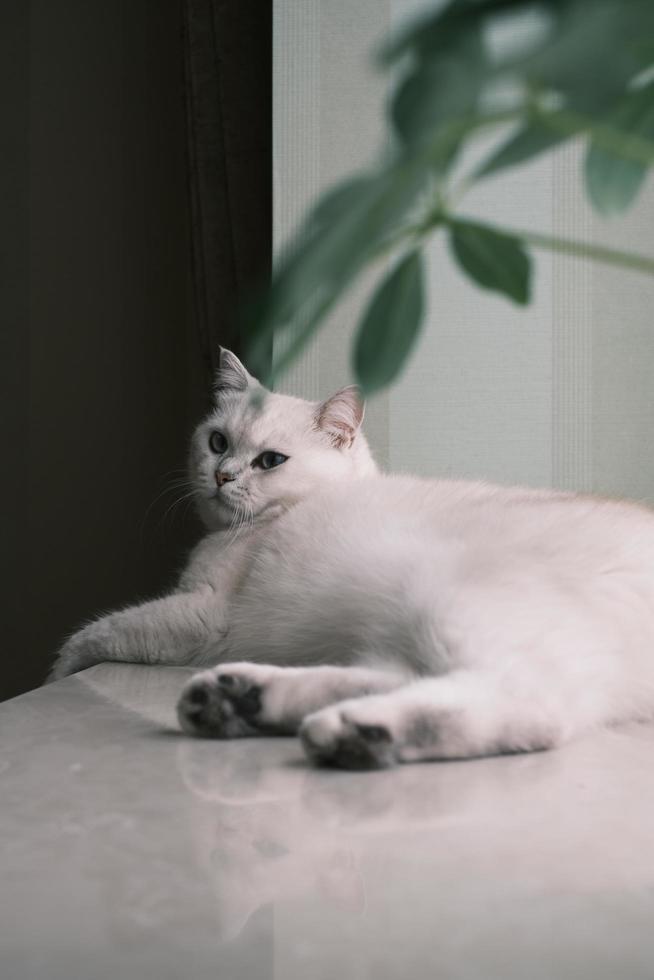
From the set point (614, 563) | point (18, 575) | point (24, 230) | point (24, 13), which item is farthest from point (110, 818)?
point (24, 13)

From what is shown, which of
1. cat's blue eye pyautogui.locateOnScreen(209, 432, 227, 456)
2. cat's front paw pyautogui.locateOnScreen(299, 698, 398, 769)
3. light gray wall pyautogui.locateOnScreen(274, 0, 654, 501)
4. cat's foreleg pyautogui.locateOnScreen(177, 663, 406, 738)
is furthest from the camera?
light gray wall pyautogui.locateOnScreen(274, 0, 654, 501)

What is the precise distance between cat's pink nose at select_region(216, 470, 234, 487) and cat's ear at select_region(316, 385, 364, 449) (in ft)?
0.64

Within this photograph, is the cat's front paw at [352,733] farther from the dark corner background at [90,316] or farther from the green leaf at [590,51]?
the dark corner background at [90,316]

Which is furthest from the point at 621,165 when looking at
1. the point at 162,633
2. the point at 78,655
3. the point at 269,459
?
the point at 269,459

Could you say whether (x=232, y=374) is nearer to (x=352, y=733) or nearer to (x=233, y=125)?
(x=233, y=125)

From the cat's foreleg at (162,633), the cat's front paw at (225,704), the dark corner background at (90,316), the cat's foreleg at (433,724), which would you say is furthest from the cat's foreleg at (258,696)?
the dark corner background at (90,316)

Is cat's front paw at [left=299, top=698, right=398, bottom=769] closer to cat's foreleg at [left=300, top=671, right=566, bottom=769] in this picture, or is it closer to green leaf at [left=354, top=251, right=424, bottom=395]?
cat's foreleg at [left=300, top=671, right=566, bottom=769]

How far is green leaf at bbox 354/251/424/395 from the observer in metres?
0.22

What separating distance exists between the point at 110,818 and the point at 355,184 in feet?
2.03

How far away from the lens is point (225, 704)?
0.94 meters

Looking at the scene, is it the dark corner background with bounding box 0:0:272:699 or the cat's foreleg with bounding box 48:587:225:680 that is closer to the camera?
the cat's foreleg with bounding box 48:587:225:680

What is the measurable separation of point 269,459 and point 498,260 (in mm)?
1502

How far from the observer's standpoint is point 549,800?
747 millimetres

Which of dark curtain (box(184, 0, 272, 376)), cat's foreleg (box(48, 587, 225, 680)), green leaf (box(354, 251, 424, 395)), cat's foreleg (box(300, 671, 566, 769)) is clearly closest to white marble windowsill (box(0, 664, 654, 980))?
cat's foreleg (box(300, 671, 566, 769))
